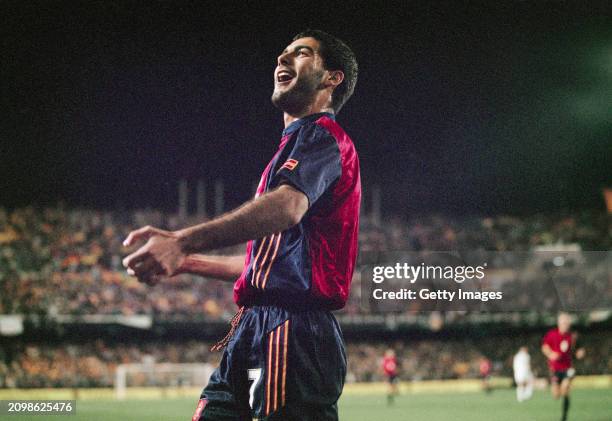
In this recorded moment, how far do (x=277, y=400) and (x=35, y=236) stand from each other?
81.5 ft

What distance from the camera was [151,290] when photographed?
25.3m

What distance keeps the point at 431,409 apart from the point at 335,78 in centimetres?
1330

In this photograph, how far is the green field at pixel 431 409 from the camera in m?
12.7

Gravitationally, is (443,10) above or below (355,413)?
above

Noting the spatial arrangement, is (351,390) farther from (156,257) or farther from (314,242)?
(156,257)

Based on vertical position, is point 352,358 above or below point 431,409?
below

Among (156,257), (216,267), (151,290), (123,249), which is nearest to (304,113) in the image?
(216,267)

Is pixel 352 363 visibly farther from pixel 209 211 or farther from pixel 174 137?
pixel 174 137

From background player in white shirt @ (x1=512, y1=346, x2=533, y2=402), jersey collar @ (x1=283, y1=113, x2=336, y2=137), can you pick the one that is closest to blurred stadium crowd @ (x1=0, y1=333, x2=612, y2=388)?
background player in white shirt @ (x1=512, y1=346, x2=533, y2=402)

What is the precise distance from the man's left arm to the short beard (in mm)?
628

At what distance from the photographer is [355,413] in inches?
548

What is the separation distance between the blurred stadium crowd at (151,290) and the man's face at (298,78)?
21.9 meters

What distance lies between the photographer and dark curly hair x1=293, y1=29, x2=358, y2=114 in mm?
2672

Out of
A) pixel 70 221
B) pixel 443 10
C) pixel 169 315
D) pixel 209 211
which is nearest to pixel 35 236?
pixel 70 221
